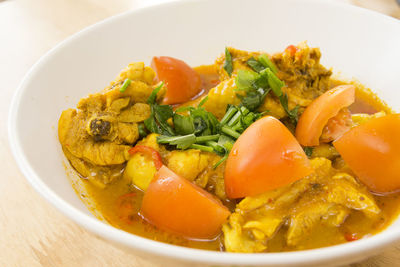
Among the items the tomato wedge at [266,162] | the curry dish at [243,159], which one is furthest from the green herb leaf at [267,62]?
the tomato wedge at [266,162]

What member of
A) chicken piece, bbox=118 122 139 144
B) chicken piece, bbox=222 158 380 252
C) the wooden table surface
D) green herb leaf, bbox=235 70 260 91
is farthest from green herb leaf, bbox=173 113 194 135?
the wooden table surface

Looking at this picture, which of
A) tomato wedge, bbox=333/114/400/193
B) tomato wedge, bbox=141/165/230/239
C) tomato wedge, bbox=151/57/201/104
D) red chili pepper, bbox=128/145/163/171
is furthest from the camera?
tomato wedge, bbox=151/57/201/104

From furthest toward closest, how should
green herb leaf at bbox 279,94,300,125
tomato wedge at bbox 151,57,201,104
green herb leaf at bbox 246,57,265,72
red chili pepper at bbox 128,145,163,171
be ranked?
tomato wedge at bbox 151,57,201,104 → green herb leaf at bbox 246,57,265,72 → green herb leaf at bbox 279,94,300,125 → red chili pepper at bbox 128,145,163,171

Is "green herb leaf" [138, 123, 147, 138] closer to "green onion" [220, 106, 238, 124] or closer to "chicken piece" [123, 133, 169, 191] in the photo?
"chicken piece" [123, 133, 169, 191]

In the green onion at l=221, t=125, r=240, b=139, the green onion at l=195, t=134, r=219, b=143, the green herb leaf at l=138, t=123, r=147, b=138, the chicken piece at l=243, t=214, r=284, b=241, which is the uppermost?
the green onion at l=221, t=125, r=240, b=139

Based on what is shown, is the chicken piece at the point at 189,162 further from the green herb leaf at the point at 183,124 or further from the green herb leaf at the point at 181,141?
the green herb leaf at the point at 183,124

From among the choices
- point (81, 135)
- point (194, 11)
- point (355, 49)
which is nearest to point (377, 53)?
point (355, 49)

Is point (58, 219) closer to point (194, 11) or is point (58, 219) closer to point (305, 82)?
point (305, 82)

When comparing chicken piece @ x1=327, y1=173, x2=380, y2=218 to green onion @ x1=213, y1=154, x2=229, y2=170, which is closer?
chicken piece @ x1=327, y1=173, x2=380, y2=218

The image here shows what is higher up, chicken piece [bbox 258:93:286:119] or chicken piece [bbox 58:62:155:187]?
chicken piece [bbox 258:93:286:119]
